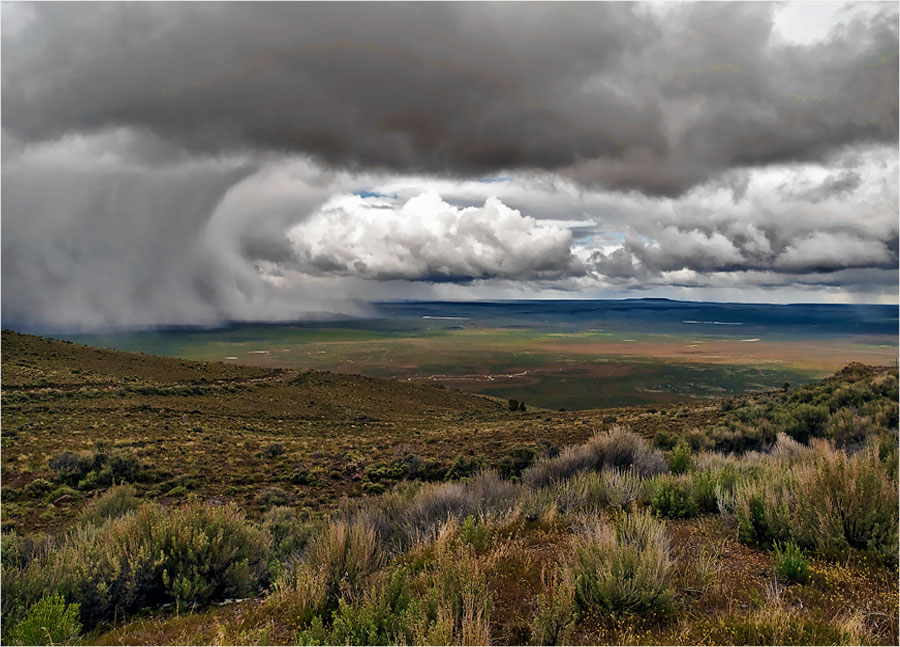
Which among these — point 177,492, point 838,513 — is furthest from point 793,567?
point 177,492

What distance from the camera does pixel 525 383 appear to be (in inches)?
4845

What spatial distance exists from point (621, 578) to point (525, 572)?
1.14m

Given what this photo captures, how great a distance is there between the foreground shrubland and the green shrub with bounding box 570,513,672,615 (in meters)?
0.02

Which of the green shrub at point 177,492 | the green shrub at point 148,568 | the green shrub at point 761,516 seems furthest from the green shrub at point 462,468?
the green shrub at point 761,516

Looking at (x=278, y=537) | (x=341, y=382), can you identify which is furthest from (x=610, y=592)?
(x=341, y=382)

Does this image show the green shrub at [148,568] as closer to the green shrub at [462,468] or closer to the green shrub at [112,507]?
the green shrub at [112,507]

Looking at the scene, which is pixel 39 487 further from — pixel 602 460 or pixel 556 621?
pixel 556 621

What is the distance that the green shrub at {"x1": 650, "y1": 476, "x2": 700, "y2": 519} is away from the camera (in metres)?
6.12

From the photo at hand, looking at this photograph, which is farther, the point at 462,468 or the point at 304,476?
the point at 462,468

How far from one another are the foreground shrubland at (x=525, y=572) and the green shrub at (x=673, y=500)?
0.8 inches

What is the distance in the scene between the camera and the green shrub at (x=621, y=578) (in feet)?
11.9

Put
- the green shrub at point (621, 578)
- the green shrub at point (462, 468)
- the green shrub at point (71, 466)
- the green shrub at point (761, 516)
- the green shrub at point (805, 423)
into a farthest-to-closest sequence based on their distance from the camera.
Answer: the green shrub at point (462, 468)
the green shrub at point (71, 466)
the green shrub at point (805, 423)
the green shrub at point (761, 516)
the green shrub at point (621, 578)

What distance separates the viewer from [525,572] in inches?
177

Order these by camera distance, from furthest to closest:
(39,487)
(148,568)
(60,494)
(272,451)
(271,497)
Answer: (272,451)
(39,487)
(60,494)
(271,497)
(148,568)
